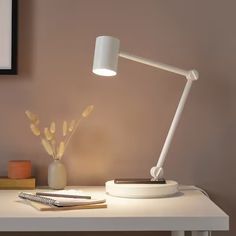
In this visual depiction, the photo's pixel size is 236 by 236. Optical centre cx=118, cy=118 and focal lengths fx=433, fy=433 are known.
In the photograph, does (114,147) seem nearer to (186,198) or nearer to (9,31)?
(186,198)

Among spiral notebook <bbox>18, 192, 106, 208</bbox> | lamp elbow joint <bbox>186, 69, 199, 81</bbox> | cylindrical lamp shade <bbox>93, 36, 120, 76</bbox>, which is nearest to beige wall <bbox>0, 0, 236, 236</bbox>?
lamp elbow joint <bbox>186, 69, 199, 81</bbox>

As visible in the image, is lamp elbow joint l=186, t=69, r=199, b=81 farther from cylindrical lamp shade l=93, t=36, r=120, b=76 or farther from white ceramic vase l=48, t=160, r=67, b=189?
white ceramic vase l=48, t=160, r=67, b=189

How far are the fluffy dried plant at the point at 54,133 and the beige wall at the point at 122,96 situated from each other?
0.11 ft

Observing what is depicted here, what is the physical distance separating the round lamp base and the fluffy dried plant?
30 cm

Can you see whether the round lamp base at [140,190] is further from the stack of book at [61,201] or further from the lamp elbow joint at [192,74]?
the lamp elbow joint at [192,74]

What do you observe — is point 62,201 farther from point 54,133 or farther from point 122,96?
point 122,96

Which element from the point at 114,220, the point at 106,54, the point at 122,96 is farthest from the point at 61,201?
the point at 122,96

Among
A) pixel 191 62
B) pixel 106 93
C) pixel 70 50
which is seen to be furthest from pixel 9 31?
pixel 191 62

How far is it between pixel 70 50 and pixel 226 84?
65 cm

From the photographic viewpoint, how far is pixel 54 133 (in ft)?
5.72

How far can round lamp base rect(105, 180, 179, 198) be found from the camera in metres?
1.44

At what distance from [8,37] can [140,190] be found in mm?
816

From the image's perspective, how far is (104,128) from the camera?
5.76 ft

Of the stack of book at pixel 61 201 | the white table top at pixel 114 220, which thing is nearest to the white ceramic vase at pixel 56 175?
the stack of book at pixel 61 201
